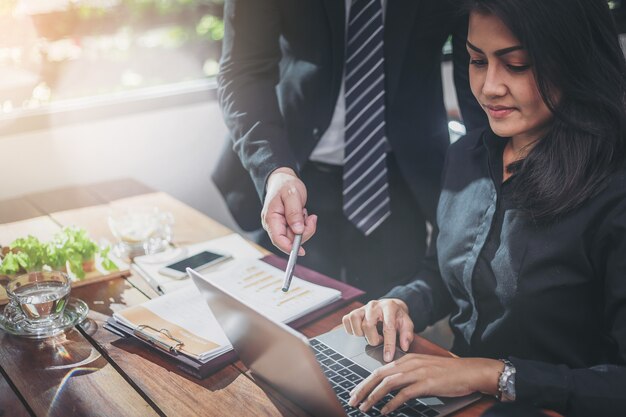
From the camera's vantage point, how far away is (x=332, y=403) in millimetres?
1075

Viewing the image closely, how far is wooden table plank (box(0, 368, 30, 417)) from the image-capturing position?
1220 mm

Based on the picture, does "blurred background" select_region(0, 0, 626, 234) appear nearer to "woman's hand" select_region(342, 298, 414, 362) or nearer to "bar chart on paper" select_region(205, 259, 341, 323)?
"bar chart on paper" select_region(205, 259, 341, 323)

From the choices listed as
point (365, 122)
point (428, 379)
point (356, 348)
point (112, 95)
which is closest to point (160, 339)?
point (356, 348)

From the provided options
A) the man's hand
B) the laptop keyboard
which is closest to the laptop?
the laptop keyboard

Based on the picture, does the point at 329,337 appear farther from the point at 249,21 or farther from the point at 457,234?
the point at 249,21

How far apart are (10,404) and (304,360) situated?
56 centimetres

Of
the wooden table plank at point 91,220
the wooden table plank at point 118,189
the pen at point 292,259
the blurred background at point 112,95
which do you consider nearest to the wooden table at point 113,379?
the pen at point 292,259

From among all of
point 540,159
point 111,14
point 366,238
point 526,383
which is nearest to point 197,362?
point 526,383

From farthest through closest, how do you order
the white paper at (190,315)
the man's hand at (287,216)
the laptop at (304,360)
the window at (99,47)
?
the window at (99,47) < the man's hand at (287,216) < the white paper at (190,315) < the laptop at (304,360)

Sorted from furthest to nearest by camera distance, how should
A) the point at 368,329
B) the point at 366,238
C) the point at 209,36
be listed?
the point at 209,36
the point at 366,238
the point at 368,329

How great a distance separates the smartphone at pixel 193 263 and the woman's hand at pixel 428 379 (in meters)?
0.67

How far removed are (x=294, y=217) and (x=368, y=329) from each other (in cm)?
28

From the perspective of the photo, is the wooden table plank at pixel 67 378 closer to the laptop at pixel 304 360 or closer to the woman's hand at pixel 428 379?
the laptop at pixel 304 360

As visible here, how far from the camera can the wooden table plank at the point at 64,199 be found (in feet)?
7.70
